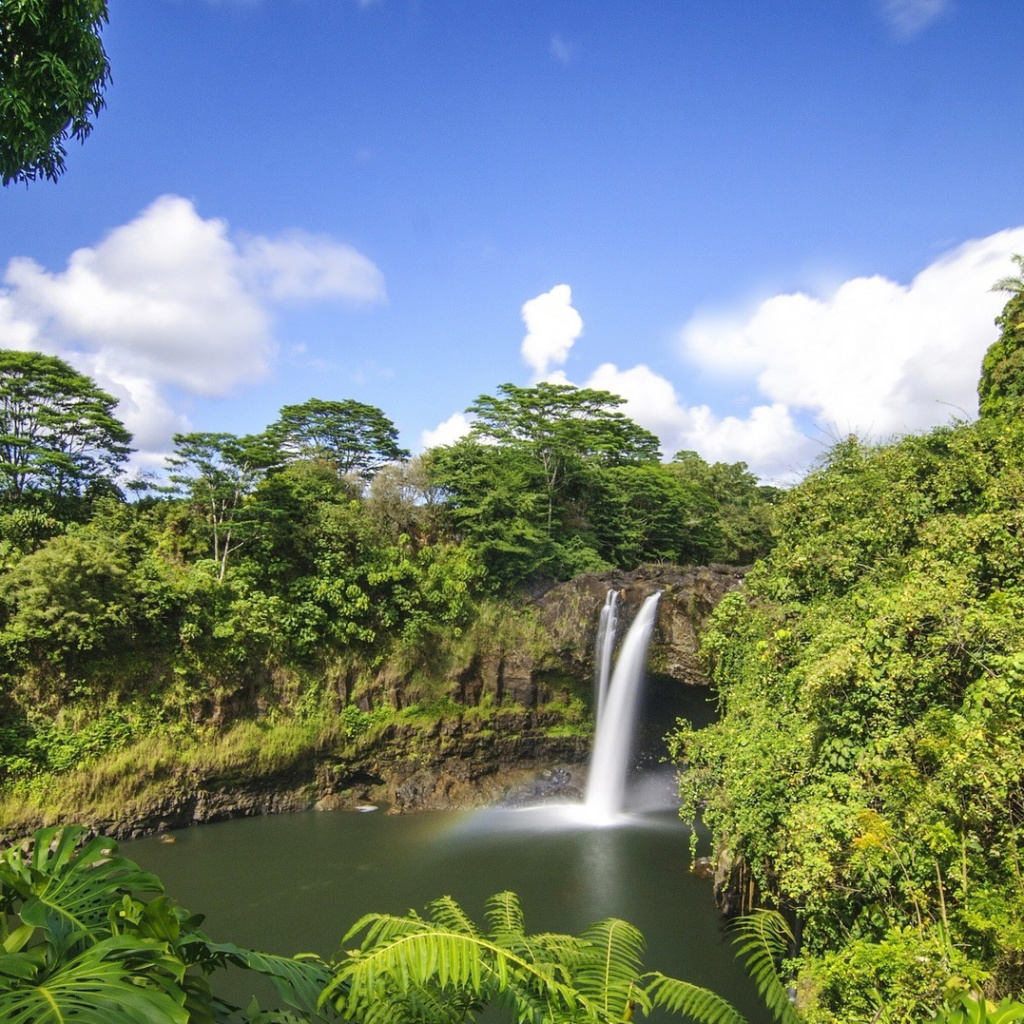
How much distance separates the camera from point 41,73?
187 inches

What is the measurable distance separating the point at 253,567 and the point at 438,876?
8067mm

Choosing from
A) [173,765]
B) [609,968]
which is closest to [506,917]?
[609,968]

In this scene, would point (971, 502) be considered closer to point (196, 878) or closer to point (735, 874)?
point (735, 874)

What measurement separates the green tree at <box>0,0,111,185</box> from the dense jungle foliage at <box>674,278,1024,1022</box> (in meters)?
7.54

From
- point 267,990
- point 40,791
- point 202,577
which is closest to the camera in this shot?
point 267,990

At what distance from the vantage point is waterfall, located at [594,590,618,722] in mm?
15734

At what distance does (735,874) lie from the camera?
866 cm

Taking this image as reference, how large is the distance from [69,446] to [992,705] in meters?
17.1

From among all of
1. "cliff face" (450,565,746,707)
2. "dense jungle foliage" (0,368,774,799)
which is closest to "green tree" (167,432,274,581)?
"dense jungle foliage" (0,368,774,799)

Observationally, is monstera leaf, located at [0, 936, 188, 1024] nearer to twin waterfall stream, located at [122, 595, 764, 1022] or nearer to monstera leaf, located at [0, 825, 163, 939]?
monstera leaf, located at [0, 825, 163, 939]

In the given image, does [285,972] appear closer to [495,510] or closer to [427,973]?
[427,973]

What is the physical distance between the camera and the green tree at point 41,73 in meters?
4.61

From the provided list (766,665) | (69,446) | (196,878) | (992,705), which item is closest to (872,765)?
(992,705)

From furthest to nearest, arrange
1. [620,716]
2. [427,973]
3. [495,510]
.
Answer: [495,510]
[620,716]
[427,973]
